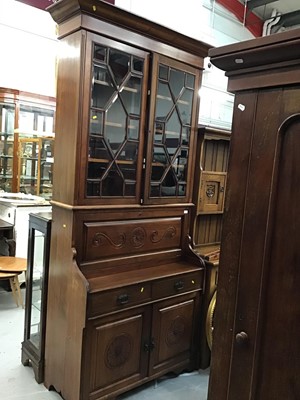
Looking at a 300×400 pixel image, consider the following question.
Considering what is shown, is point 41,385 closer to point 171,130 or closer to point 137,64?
point 171,130

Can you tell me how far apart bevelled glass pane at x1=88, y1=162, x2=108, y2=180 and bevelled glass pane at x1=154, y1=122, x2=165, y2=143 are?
1.50 feet

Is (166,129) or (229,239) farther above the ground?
(166,129)

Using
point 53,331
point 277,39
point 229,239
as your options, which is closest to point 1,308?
point 53,331

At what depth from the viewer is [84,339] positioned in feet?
6.72

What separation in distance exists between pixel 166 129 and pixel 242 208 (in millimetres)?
1721

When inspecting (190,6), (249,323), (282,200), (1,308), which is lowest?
(1,308)

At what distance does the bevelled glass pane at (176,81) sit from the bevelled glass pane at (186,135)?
0.86ft

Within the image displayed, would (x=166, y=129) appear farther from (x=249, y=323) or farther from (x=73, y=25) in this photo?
(x=249, y=323)

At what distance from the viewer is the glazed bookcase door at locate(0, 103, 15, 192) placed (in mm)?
4750

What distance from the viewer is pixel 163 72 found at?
8.11ft

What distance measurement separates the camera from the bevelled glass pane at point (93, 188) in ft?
7.20

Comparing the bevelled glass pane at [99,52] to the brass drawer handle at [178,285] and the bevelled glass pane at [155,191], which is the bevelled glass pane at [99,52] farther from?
the brass drawer handle at [178,285]

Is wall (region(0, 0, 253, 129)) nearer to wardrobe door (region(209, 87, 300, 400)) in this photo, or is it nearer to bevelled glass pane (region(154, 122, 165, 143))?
bevelled glass pane (region(154, 122, 165, 143))

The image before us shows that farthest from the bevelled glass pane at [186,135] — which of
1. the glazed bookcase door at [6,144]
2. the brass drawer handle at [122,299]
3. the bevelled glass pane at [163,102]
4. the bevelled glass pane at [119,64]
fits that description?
the glazed bookcase door at [6,144]
